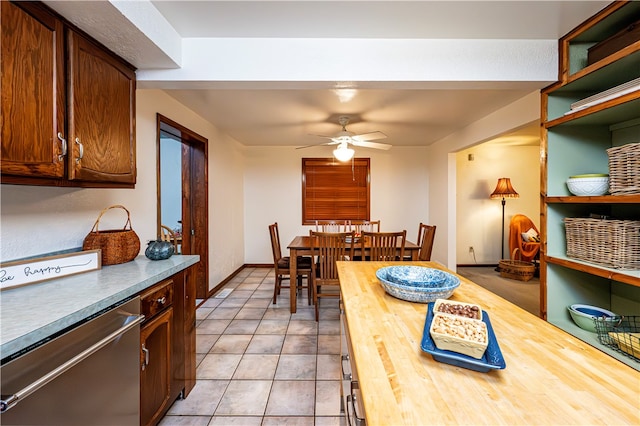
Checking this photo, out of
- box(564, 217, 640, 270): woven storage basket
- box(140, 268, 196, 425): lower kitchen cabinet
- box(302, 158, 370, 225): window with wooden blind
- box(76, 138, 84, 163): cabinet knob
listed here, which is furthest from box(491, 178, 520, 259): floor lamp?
box(76, 138, 84, 163): cabinet knob

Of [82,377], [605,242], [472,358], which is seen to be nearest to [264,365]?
[82,377]

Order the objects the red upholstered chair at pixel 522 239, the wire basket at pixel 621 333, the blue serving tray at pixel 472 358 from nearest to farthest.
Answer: the blue serving tray at pixel 472 358, the wire basket at pixel 621 333, the red upholstered chair at pixel 522 239

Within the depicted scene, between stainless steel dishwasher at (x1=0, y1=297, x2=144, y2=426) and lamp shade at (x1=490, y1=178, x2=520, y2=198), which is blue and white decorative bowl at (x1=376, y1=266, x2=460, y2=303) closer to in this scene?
stainless steel dishwasher at (x1=0, y1=297, x2=144, y2=426)

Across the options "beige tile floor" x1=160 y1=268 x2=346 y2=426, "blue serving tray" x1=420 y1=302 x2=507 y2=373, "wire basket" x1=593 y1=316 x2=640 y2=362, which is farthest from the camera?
"beige tile floor" x1=160 y1=268 x2=346 y2=426

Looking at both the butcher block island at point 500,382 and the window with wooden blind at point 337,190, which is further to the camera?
the window with wooden blind at point 337,190

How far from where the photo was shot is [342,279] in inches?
60.8

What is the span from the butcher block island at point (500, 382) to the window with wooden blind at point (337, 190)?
4.10 m

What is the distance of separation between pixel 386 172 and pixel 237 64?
12.6 feet

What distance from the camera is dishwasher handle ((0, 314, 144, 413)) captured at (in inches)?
28.3

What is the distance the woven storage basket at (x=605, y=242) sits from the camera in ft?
4.54

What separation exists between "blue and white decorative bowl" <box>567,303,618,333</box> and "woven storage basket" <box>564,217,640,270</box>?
352 mm

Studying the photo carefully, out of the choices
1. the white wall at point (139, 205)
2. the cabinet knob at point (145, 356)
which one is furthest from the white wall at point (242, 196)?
the cabinet knob at point (145, 356)

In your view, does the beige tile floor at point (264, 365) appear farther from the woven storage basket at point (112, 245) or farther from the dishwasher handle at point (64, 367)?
the woven storage basket at point (112, 245)

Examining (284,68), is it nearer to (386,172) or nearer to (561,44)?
(561,44)
